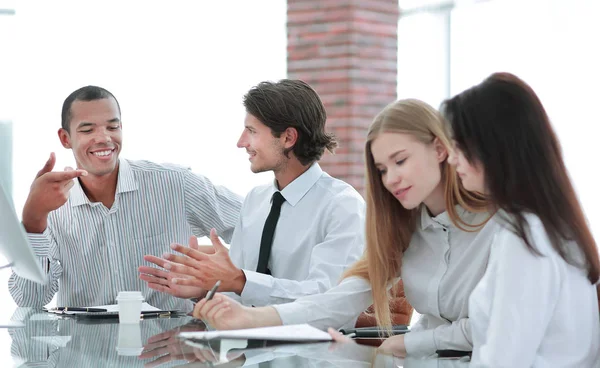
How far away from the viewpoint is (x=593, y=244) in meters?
1.47

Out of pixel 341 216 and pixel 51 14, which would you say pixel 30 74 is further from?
pixel 341 216

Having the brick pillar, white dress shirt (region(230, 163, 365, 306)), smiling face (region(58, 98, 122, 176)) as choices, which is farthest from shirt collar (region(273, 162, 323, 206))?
the brick pillar

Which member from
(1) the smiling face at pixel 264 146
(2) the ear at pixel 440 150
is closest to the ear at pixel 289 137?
(1) the smiling face at pixel 264 146

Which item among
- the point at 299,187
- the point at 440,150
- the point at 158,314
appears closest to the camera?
the point at 440,150

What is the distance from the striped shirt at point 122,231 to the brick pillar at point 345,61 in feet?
6.26

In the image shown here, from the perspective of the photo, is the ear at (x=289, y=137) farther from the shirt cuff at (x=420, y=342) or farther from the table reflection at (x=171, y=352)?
the shirt cuff at (x=420, y=342)

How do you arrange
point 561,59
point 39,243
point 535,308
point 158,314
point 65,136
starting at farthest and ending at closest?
point 561,59, point 65,136, point 39,243, point 158,314, point 535,308

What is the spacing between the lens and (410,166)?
2.00 meters

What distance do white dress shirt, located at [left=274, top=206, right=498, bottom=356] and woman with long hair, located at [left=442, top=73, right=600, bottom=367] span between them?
0.39 metres

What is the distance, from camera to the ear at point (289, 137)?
2904 mm

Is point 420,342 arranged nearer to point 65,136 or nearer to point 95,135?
point 95,135

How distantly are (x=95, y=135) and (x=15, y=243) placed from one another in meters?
Answer: 1.39

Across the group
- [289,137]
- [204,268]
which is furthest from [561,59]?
[204,268]

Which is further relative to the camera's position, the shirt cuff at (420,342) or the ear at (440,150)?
the ear at (440,150)
